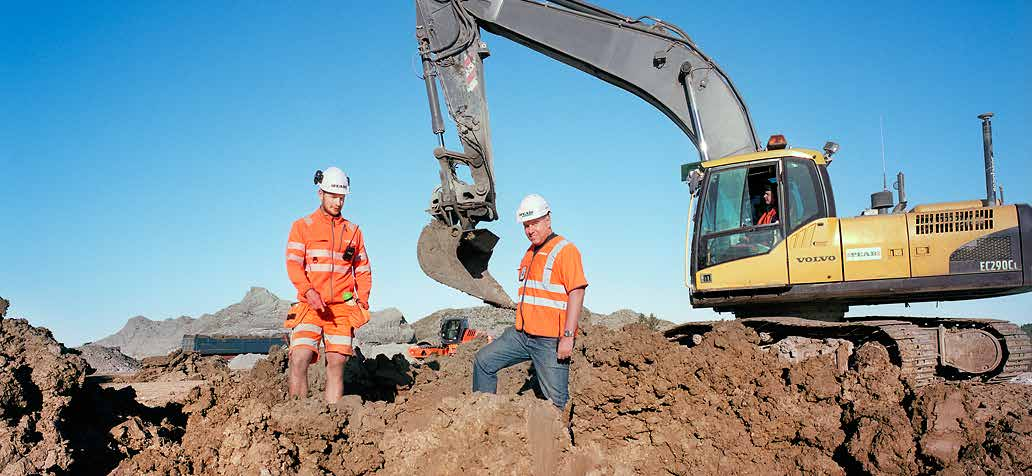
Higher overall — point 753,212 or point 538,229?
point 753,212

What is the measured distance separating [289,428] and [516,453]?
1279 mm

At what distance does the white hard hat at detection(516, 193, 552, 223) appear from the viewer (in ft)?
17.4

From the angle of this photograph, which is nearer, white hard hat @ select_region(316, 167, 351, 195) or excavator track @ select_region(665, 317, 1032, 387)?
white hard hat @ select_region(316, 167, 351, 195)

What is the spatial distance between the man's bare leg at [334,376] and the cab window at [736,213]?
355 cm

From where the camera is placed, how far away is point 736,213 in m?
7.12

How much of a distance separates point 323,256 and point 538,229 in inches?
59.8

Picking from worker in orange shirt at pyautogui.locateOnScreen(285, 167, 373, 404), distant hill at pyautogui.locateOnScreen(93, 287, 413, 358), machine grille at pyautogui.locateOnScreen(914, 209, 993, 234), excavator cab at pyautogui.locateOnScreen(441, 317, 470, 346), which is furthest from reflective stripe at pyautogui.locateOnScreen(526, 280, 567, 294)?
distant hill at pyautogui.locateOnScreen(93, 287, 413, 358)

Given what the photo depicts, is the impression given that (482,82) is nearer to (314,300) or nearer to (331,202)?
(331,202)

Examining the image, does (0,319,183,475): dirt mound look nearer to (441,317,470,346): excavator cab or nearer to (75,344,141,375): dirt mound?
(75,344,141,375): dirt mound

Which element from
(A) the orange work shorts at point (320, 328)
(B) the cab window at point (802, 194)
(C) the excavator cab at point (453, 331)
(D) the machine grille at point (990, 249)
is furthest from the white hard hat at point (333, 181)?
(C) the excavator cab at point (453, 331)

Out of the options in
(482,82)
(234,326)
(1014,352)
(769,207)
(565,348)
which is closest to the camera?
(565,348)

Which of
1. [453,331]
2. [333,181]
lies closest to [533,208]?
[333,181]

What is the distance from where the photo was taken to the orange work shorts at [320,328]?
524 centimetres

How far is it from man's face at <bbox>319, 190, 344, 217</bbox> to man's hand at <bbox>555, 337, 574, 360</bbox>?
1.87 meters
